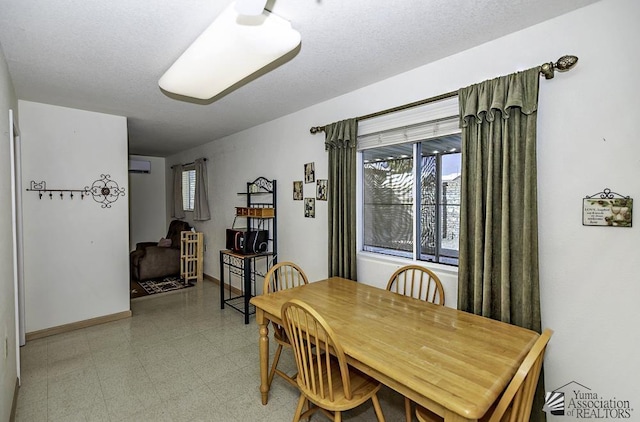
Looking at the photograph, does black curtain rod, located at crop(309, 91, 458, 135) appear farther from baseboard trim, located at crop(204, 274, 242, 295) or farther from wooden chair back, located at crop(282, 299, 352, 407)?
baseboard trim, located at crop(204, 274, 242, 295)

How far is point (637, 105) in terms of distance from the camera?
1.51 meters

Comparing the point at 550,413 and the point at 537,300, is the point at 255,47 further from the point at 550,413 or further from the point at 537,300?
the point at 550,413

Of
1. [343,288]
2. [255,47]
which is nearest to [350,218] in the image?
[343,288]

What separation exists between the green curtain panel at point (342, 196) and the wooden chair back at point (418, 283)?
43cm

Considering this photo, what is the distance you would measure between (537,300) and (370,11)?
186 cm

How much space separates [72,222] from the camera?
3.43 meters

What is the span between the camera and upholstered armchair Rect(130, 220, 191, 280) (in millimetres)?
5328

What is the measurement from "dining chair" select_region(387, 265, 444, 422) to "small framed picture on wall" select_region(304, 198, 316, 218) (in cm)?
119

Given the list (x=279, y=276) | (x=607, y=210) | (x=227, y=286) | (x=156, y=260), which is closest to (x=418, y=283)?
(x=279, y=276)

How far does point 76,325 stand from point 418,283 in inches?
146

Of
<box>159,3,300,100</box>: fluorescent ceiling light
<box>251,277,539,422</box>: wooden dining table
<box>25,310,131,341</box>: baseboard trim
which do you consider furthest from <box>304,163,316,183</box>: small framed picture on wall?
<box>25,310,131,341</box>: baseboard trim

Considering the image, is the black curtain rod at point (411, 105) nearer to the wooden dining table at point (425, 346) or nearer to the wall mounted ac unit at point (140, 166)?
the wooden dining table at point (425, 346)

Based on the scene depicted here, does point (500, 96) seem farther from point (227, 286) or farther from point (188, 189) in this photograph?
point (188, 189)

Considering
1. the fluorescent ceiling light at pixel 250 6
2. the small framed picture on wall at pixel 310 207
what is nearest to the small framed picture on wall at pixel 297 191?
the small framed picture on wall at pixel 310 207
